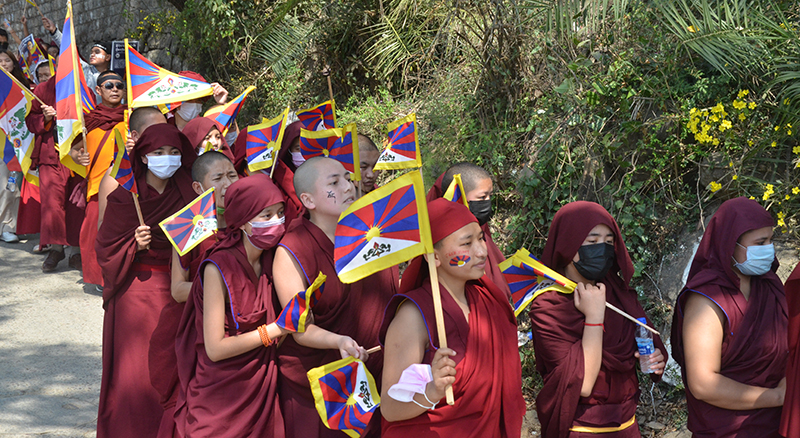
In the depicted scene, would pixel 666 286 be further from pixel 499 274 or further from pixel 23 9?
pixel 23 9

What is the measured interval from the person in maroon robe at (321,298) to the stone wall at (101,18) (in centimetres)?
1013

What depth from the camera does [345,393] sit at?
9.16ft

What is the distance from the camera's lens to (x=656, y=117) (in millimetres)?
5070

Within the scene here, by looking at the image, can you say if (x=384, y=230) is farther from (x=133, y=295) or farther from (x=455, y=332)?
(x=133, y=295)

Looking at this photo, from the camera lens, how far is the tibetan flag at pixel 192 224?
11.3 ft

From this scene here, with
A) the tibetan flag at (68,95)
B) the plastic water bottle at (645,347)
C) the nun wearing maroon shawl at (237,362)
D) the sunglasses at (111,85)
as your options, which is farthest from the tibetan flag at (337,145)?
the sunglasses at (111,85)

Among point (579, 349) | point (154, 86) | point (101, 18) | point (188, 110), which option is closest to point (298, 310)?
point (579, 349)

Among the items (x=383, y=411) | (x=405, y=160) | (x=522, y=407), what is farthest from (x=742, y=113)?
(x=383, y=411)

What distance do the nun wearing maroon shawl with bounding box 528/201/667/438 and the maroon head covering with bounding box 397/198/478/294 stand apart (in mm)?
663

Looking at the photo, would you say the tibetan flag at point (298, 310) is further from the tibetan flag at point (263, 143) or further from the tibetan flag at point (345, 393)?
the tibetan flag at point (263, 143)

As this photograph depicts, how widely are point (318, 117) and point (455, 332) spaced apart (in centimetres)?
301

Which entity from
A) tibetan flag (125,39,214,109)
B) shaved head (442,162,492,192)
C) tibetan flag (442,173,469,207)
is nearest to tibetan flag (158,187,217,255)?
tibetan flag (442,173,469,207)

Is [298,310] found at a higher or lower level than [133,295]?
higher

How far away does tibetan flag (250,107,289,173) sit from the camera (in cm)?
478
